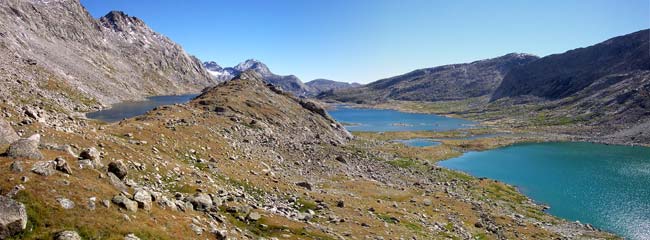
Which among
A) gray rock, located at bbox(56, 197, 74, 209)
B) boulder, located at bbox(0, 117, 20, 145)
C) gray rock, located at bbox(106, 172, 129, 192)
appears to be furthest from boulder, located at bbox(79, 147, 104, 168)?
gray rock, located at bbox(56, 197, 74, 209)

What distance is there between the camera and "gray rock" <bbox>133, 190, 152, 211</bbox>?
24.5 meters

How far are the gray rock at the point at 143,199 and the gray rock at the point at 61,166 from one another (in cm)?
394

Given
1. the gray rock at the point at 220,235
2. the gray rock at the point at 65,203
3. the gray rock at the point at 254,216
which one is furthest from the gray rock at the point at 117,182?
the gray rock at the point at 254,216

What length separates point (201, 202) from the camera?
3072 cm

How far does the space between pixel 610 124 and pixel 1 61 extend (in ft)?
847

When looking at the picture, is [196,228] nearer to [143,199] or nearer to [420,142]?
[143,199]

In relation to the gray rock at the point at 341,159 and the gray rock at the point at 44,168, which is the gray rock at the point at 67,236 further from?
the gray rock at the point at 341,159

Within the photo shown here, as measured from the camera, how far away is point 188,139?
5628 centimetres

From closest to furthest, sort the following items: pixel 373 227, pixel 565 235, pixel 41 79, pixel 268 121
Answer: pixel 373 227
pixel 565 235
pixel 268 121
pixel 41 79

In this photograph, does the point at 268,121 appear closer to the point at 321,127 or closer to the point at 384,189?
the point at 321,127

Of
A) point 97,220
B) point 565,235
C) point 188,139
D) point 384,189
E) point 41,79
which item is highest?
point 41,79

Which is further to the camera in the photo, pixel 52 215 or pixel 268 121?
pixel 268 121

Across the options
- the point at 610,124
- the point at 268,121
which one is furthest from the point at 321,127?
the point at 610,124

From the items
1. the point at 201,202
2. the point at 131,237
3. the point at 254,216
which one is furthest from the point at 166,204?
the point at 254,216
